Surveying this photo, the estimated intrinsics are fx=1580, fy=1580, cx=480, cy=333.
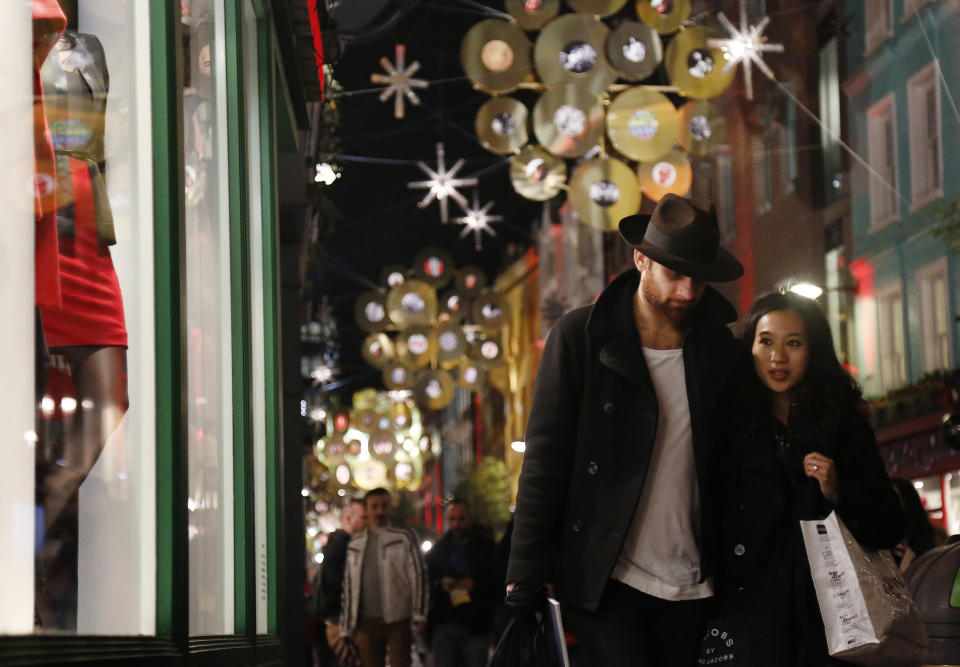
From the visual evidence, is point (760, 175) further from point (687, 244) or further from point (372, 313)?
point (687, 244)

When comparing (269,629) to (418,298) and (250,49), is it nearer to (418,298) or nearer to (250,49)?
(250,49)

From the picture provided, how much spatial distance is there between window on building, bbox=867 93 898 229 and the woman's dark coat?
1688cm

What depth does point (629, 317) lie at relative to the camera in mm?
4500

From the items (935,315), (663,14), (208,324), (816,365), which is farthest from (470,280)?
(816,365)

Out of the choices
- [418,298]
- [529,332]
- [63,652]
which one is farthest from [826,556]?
[529,332]

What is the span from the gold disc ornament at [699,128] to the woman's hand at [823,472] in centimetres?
988

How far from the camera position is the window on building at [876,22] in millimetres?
20812

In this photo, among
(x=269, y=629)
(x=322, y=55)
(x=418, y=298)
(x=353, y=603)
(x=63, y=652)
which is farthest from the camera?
(x=418, y=298)

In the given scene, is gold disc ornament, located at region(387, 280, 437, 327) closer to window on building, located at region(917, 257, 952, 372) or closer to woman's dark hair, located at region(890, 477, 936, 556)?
window on building, located at region(917, 257, 952, 372)

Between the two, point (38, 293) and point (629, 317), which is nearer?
point (38, 293)

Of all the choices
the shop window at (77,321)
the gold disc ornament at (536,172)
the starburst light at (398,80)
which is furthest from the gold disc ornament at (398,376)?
the shop window at (77,321)

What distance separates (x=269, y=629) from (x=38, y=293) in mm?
5203

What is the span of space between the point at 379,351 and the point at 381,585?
1585cm

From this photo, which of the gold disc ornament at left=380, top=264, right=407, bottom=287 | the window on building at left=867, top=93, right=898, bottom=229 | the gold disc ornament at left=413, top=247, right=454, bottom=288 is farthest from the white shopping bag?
the gold disc ornament at left=380, top=264, right=407, bottom=287
